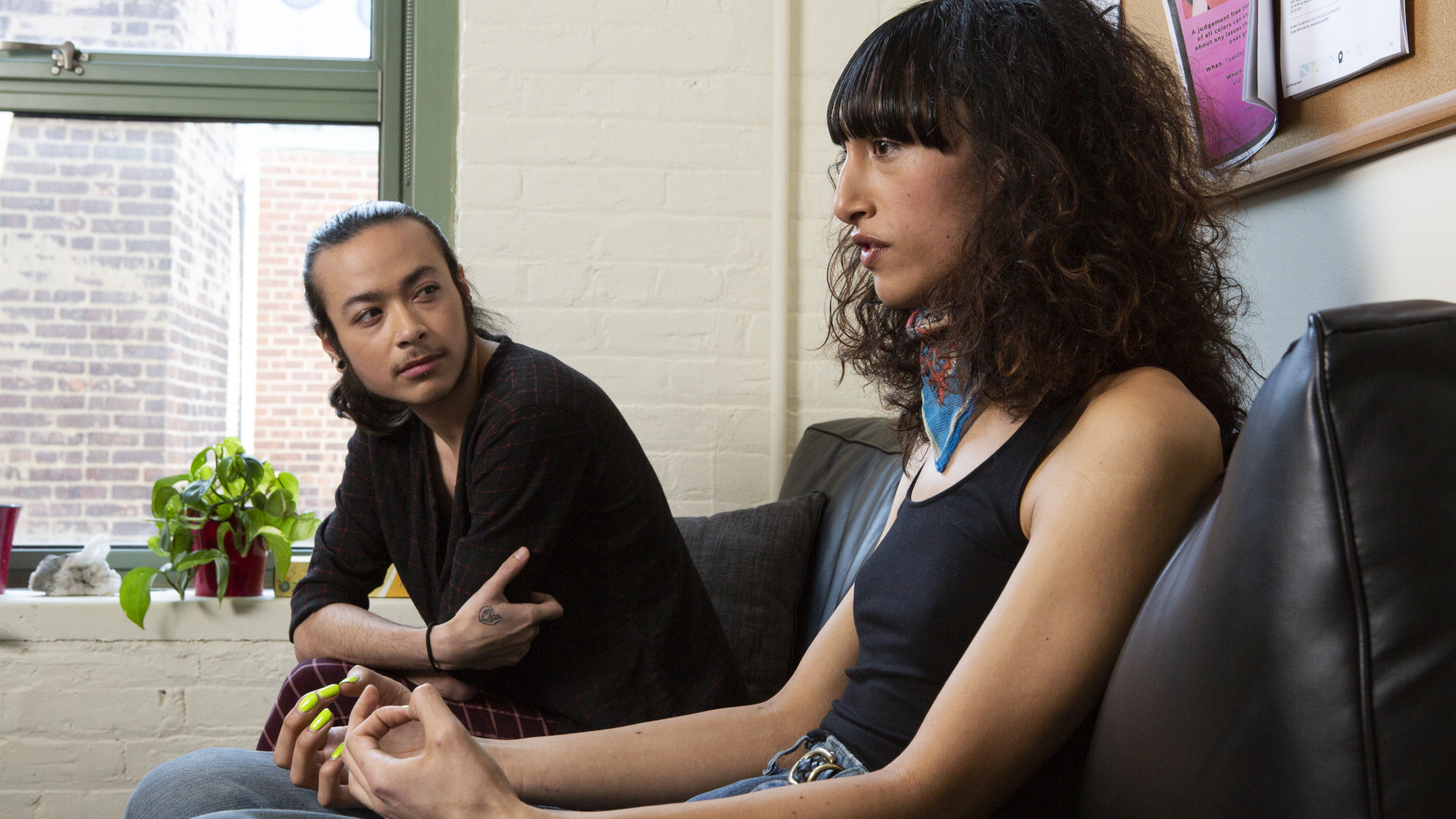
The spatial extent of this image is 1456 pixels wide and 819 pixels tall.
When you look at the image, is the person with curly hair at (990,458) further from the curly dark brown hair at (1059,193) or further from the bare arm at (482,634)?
the bare arm at (482,634)

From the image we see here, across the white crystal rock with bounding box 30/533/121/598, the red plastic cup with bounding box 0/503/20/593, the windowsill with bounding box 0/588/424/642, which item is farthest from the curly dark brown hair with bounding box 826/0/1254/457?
the red plastic cup with bounding box 0/503/20/593

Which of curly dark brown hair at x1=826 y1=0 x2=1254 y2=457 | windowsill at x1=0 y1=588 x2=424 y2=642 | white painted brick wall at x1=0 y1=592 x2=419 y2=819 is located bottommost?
white painted brick wall at x1=0 y1=592 x2=419 y2=819

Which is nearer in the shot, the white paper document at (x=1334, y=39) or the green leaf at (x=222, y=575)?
the white paper document at (x=1334, y=39)

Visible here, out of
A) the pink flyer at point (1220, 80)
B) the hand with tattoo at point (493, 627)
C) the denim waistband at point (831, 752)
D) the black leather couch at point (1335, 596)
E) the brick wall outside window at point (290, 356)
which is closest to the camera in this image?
the black leather couch at point (1335, 596)

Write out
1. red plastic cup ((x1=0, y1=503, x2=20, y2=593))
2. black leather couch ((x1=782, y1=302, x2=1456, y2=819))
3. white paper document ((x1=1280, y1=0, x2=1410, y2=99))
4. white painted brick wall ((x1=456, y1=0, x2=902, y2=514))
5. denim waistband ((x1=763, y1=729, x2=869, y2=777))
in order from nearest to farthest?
black leather couch ((x1=782, y1=302, x2=1456, y2=819)) < denim waistband ((x1=763, y1=729, x2=869, y2=777)) < white paper document ((x1=1280, y1=0, x2=1410, y2=99)) < red plastic cup ((x1=0, y1=503, x2=20, y2=593)) < white painted brick wall ((x1=456, y1=0, x2=902, y2=514))

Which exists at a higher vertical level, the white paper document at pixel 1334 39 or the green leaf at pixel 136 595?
the white paper document at pixel 1334 39

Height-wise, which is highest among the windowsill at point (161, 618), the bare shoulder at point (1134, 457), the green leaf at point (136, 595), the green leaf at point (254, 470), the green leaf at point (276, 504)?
the bare shoulder at point (1134, 457)

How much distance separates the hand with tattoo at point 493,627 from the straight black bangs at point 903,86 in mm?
757

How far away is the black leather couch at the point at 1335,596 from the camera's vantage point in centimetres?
47

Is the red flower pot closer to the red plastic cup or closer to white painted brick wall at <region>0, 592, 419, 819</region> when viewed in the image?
white painted brick wall at <region>0, 592, 419, 819</region>

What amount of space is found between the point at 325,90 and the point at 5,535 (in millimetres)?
1232

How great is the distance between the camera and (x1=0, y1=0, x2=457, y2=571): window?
2463 millimetres

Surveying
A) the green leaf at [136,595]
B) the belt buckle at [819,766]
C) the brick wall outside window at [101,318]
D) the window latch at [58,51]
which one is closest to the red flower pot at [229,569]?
the green leaf at [136,595]

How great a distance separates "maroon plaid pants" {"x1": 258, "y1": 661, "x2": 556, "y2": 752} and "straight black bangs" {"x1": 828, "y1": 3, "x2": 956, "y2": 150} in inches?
36.0
